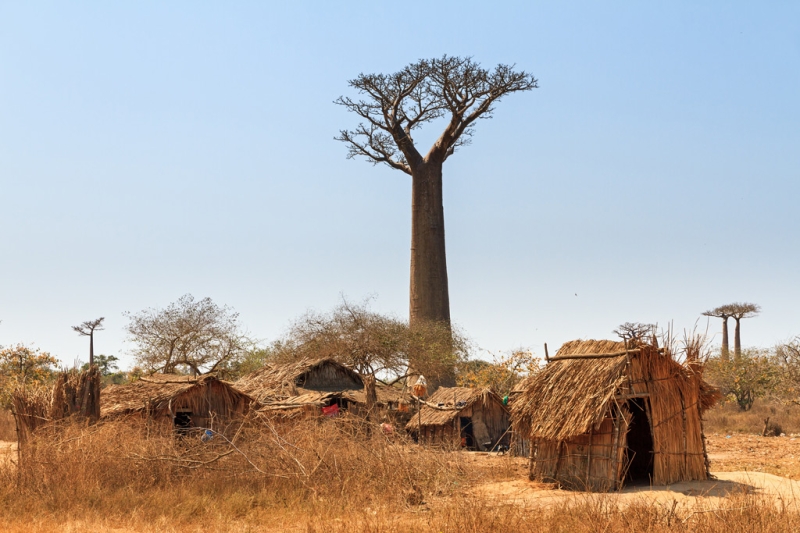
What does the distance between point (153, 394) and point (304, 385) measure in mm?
7033

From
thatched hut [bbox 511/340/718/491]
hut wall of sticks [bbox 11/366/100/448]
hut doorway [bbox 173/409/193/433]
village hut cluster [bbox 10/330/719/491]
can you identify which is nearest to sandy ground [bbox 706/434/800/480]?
→ village hut cluster [bbox 10/330/719/491]

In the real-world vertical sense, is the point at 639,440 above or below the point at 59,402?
below

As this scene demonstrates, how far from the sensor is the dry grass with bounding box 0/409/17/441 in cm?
2361

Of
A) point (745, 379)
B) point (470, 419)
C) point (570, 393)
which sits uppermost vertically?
point (570, 393)

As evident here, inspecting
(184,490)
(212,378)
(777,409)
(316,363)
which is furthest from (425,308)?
(184,490)

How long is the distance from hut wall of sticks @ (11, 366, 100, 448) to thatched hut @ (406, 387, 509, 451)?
10116 millimetres

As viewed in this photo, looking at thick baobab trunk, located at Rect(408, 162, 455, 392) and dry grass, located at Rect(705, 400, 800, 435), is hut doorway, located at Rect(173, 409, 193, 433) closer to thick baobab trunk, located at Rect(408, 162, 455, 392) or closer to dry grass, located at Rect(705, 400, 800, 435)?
dry grass, located at Rect(705, 400, 800, 435)

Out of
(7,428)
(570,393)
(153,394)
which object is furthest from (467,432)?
(7,428)

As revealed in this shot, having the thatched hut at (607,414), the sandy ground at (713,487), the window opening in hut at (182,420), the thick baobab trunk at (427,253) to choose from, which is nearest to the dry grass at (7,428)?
the window opening in hut at (182,420)

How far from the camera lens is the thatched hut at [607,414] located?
40.2 ft

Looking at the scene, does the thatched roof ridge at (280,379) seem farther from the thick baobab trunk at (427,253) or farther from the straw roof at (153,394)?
the thick baobab trunk at (427,253)

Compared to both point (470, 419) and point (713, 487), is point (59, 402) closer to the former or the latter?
point (713, 487)

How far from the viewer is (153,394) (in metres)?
16.8

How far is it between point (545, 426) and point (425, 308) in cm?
2160
